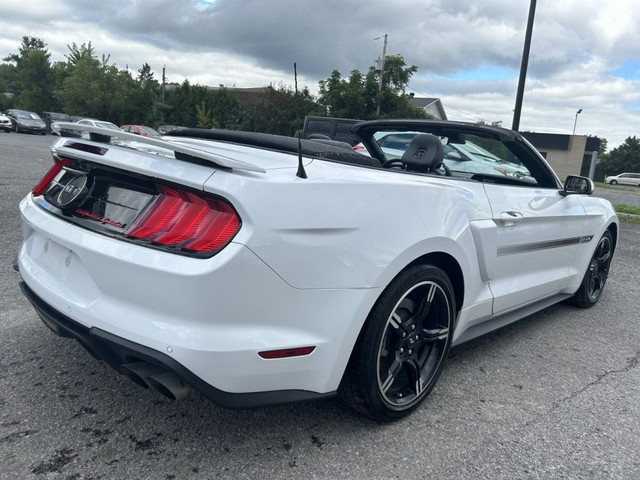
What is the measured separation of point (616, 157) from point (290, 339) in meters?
76.2

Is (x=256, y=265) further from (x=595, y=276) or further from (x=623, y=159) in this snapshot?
(x=623, y=159)

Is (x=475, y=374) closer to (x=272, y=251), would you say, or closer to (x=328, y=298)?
(x=328, y=298)

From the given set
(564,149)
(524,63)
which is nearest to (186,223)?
(524,63)

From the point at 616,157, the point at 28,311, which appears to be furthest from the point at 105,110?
the point at 616,157

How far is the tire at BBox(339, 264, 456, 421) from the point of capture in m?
2.27

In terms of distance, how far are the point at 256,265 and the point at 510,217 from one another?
1799 mm

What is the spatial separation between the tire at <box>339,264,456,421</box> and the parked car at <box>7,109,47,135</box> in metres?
35.8

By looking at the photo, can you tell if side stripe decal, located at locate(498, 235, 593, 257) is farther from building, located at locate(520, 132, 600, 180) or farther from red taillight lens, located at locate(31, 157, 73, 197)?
building, located at locate(520, 132, 600, 180)

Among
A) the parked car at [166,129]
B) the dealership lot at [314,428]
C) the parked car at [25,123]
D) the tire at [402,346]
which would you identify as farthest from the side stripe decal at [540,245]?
the parked car at [25,123]

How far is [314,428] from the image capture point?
241 centimetres

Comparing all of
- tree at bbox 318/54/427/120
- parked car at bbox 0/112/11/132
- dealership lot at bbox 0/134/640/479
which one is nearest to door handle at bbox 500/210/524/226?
dealership lot at bbox 0/134/640/479

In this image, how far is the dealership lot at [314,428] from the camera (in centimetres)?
211

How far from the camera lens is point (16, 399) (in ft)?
8.02

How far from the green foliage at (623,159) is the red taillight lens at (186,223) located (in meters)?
72.5
